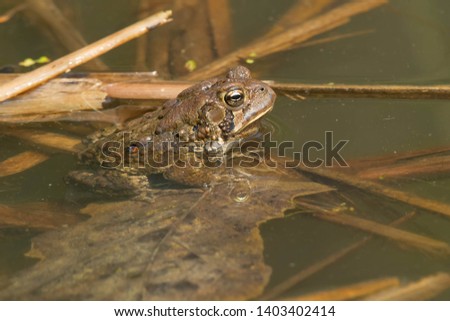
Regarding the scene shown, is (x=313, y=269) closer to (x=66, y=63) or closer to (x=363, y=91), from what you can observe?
(x=363, y=91)

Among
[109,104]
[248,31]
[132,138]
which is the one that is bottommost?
[132,138]

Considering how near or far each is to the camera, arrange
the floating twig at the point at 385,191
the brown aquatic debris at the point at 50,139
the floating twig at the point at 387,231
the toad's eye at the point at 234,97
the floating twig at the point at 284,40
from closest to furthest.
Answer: the floating twig at the point at 387,231 < the floating twig at the point at 385,191 < the toad's eye at the point at 234,97 < the brown aquatic debris at the point at 50,139 < the floating twig at the point at 284,40

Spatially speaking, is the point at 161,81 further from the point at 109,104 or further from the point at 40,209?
the point at 40,209

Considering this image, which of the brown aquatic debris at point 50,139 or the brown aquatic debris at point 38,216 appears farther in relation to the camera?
the brown aquatic debris at point 50,139

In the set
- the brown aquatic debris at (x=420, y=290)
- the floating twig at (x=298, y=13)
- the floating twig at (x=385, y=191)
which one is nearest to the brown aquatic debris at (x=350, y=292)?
the brown aquatic debris at (x=420, y=290)

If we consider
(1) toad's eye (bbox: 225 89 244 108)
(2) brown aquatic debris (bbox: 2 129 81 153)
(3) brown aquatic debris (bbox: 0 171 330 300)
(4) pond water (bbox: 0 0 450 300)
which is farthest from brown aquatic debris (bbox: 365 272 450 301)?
(2) brown aquatic debris (bbox: 2 129 81 153)

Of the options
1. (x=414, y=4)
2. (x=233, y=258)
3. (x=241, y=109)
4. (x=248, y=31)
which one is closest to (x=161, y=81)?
(x=241, y=109)

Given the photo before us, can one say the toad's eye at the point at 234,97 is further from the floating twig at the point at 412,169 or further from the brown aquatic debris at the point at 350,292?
the brown aquatic debris at the point at 350,292
